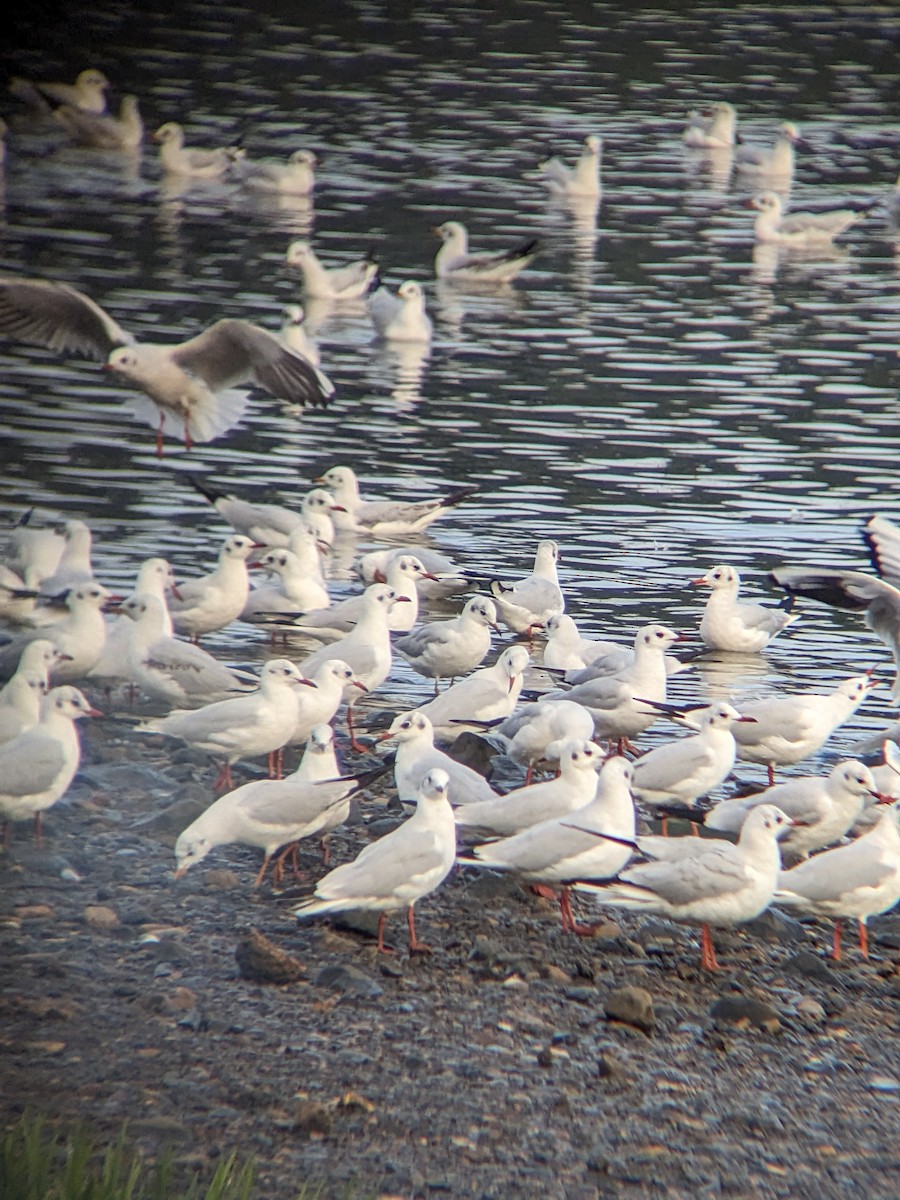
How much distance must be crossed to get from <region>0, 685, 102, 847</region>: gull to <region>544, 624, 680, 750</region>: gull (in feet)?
6.72

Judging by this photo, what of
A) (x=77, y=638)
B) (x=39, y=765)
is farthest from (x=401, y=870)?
(x=77, y=638)

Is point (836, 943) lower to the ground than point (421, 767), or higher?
lower

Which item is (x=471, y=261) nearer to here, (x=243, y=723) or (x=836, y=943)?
(x=243, y=723)

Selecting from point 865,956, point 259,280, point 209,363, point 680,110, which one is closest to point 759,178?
point 680,110

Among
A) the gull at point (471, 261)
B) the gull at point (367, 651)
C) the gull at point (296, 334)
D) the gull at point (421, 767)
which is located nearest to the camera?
the gull at point (421, 767)

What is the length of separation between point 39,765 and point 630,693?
8.33ft

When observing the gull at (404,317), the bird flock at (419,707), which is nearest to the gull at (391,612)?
the bird flock at (419,707)

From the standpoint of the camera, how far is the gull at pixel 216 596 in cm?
871

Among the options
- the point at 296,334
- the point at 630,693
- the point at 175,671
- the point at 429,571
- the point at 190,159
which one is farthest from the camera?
the point at 190,159

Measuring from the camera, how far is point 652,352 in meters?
16.3

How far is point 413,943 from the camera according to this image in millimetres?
5688

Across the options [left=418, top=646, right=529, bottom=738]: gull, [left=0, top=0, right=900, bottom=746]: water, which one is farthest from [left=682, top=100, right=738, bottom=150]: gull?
[left=418, top=646, right=529, bottom=738]: gull

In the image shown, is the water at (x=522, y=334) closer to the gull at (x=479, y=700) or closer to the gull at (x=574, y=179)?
the gull at (x=574, y=179)

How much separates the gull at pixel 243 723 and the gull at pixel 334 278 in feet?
36.5
